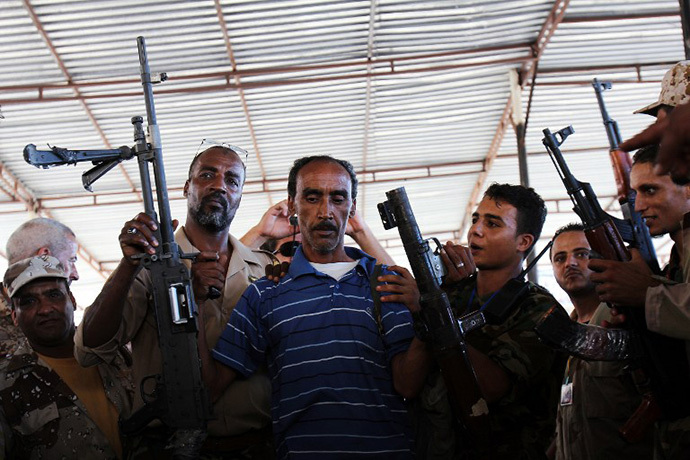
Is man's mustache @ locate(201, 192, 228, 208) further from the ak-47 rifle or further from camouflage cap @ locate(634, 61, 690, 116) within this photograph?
camouflage cap @ locate(634, 61, 690, 116)

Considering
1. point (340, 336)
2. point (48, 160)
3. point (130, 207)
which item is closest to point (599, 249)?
point (340, 336)

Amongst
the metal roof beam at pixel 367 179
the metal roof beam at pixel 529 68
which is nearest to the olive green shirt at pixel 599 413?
the metal roof beam at pixel 529 68

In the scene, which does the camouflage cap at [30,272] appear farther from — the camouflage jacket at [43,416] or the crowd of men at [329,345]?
the camouflage jacket at [43,416]

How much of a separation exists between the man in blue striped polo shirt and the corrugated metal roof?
606 centimetres

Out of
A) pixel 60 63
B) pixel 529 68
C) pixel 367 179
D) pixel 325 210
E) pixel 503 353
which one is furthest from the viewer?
pixel 367 179

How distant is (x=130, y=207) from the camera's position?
14508 mm

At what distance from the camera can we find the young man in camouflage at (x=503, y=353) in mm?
2967

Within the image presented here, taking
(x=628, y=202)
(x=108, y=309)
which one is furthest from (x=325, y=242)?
(x=628, y=202)

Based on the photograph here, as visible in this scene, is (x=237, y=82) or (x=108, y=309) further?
(x=237, y=82)

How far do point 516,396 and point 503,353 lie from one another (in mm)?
184

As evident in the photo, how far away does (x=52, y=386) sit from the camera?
3.36 meters

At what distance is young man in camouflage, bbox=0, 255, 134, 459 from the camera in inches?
128

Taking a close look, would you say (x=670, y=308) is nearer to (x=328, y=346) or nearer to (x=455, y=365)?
(x=455, y=365)

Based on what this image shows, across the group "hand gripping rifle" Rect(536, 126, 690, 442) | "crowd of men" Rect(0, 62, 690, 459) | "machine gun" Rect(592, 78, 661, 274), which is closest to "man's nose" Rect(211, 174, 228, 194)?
"crowd of men" Rect(0, 62, 690, 459)
